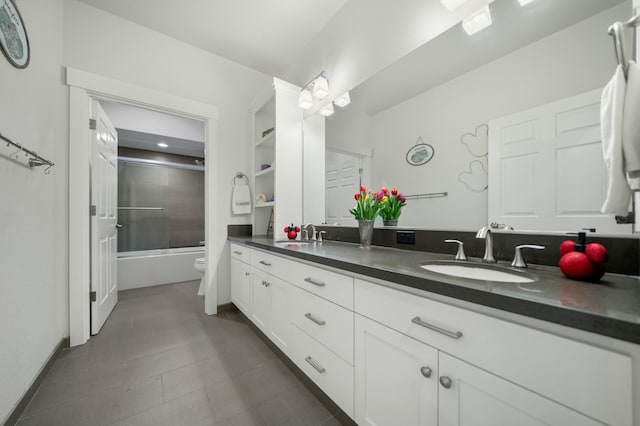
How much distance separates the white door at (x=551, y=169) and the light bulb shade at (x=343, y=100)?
A: 46.5 inches

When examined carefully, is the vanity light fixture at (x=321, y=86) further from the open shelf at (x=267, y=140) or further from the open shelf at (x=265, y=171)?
the open shelf at (x=265, y=171)

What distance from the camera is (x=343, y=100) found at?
2.09 meters

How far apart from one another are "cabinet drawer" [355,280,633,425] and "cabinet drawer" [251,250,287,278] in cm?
92

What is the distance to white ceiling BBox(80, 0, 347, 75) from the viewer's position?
2006 mm

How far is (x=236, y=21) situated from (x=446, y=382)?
9.37ft

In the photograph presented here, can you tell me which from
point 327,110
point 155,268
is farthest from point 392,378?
point 155,268

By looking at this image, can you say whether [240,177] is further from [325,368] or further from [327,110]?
[325,368]

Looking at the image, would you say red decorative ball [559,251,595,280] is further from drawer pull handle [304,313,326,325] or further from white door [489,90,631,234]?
drawer pull handle [304,313,326,325]

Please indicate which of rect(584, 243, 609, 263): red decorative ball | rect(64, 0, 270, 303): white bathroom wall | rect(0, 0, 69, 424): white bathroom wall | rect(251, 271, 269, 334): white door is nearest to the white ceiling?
rect(64, 0, 270, 303): white bathroom wall

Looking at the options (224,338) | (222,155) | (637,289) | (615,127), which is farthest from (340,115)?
(224,338)

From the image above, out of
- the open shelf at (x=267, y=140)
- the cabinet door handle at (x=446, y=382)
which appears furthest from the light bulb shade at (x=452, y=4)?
the cabinet door handle at (x=446, y=382)

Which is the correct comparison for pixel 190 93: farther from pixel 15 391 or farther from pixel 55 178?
pixel 15 391

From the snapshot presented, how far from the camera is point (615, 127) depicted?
2.04 ft

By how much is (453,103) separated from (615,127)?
30.9 inches
